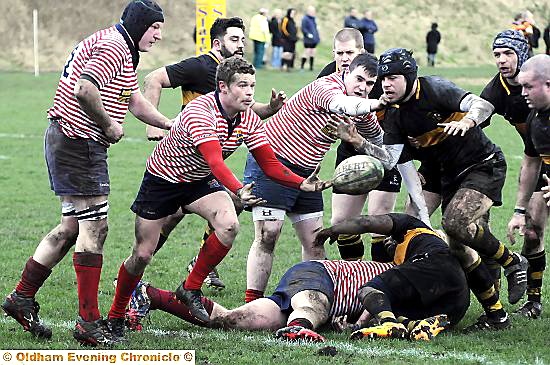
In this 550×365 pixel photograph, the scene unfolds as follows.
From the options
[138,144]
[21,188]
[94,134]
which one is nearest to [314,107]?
[94,134]

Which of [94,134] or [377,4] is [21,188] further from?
[377,4]

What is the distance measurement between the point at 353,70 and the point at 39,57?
113ft

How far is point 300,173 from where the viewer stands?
8.33 metres

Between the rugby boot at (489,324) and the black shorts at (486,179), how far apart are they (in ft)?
2.86

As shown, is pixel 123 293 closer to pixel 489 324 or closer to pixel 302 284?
pixel 302 284

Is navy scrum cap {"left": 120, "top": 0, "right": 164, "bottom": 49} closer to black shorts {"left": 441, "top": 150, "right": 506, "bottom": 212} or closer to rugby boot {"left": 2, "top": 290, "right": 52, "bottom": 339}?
rugby boot {"left": 2, "top": 290, "right": 52, "bottom": 339}

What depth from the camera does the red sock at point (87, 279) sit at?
22.5 ft

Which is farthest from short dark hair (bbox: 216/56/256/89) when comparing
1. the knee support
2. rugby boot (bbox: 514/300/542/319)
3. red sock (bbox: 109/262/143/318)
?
rugby boot (bbox: 514/300/542/319)

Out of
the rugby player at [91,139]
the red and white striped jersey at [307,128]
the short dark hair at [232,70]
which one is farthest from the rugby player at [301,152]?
the rugby player at [91,139]

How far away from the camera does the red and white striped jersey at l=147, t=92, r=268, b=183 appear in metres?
7.13

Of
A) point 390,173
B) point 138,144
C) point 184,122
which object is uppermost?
point 184,122

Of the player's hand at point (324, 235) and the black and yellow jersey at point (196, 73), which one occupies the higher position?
the black and yellow jersey at point (196, 73)

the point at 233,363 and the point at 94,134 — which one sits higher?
the point at 94,134

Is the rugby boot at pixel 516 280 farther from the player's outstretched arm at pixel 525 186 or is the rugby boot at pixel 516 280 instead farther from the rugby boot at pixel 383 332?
the rugby boot at pixel 383 332
